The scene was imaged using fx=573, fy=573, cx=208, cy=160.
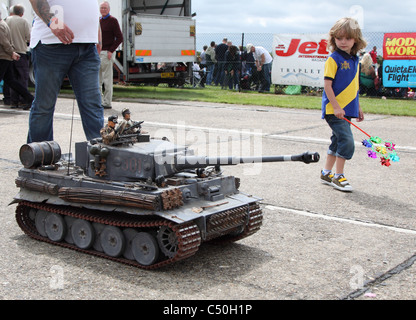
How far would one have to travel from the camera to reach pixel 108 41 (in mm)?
13078

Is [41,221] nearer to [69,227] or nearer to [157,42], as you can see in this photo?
[69,227]

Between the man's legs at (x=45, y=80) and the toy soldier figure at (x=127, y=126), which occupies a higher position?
the man's legs at (x=45, y=80)

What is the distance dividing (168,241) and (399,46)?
1568 cm

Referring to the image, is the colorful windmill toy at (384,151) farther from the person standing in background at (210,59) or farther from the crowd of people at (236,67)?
the person standing in background at (210,59)

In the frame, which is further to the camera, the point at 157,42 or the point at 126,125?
the point at 157,42

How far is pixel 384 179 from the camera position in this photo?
23.1 feet

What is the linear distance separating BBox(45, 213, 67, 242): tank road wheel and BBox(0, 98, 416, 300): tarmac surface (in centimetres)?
8

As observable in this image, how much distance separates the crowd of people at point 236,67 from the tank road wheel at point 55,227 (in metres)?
16.5

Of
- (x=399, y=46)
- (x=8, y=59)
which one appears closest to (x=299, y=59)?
(x=399, y=46)

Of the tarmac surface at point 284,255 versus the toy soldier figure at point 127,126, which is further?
the toy soldier figure at point 127,126

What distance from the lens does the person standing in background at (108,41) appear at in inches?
509

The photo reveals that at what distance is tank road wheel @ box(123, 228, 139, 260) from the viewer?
13.6ft

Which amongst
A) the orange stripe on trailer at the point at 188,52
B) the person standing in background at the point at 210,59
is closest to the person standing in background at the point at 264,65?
the orange stripe on trailer at the point at 188,52

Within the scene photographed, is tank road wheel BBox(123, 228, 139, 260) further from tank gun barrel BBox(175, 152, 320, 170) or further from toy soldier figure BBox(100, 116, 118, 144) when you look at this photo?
toy soldier figure BBox(100, 116, 118, 144)
